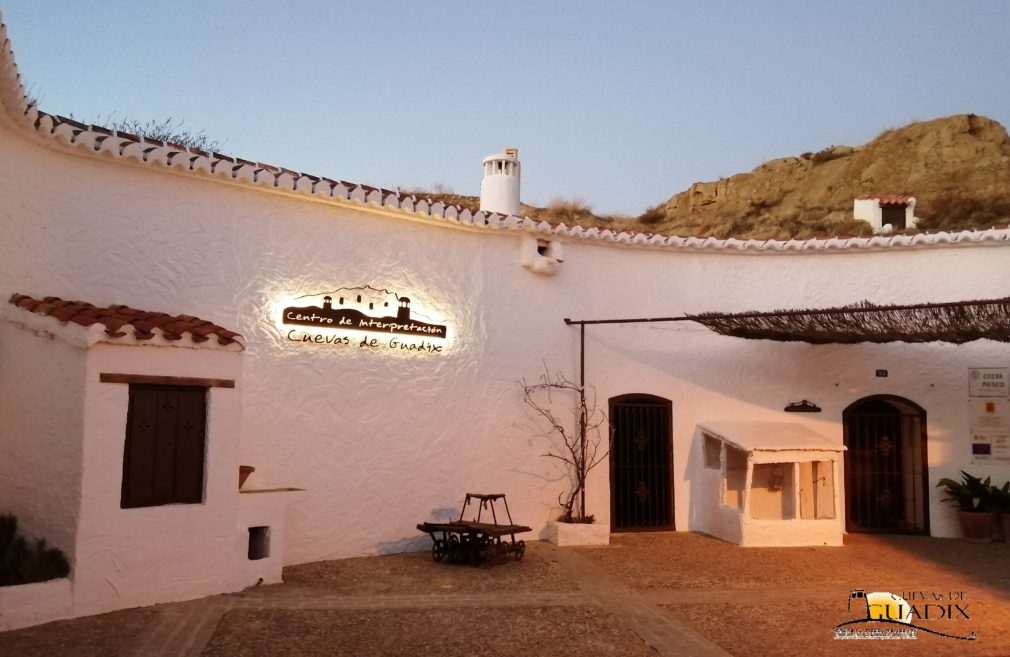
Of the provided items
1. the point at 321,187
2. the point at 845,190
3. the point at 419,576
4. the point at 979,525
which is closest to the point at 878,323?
the point at 979,525

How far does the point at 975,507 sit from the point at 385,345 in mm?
8380

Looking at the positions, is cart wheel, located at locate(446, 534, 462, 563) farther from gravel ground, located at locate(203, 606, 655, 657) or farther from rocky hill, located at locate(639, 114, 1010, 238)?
rocky hill, located at locate(639, 114, 1010, 238)

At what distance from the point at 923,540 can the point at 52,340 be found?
1083cm

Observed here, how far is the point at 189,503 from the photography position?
6438 mm

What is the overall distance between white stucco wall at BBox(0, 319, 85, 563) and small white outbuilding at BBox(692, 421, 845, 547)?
7442mm

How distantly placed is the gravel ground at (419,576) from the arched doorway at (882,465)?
17.8ft

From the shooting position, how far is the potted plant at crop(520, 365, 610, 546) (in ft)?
32.4

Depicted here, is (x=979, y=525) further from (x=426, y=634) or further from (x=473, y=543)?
(x=426, y=634)

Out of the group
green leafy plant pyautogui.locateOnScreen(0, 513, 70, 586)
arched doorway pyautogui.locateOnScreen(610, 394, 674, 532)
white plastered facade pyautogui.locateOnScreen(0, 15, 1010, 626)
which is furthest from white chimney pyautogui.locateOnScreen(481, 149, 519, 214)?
green leafy plant pyautogui.locateOnScreen(0, 513, 70, 586)

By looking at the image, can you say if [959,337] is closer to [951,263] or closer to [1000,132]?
[951,263]

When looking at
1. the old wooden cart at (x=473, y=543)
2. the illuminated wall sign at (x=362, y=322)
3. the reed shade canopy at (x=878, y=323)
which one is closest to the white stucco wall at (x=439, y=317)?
the illuminated wall sign at (x=362, y=322)

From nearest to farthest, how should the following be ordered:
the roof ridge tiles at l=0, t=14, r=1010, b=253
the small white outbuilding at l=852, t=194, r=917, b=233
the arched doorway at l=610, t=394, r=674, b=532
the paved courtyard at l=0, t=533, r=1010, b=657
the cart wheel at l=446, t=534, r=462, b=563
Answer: the paved courtyard at l=0, t=533, r=1010, b=657, the roof ridge tiles at l=0, t=14, r=1010, b=253, the cart wheel at l=446, t=534, r=462, b=563, the arched doorway at l=610, t=394, r=674, b=532, the small white outbuilding at l=852, t=194, r=917, b=233

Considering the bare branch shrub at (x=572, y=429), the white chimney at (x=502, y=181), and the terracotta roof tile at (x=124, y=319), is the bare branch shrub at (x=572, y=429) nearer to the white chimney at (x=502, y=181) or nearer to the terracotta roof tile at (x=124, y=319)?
the white chimney at (x=502, y=181)

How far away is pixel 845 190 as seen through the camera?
25.0 m
